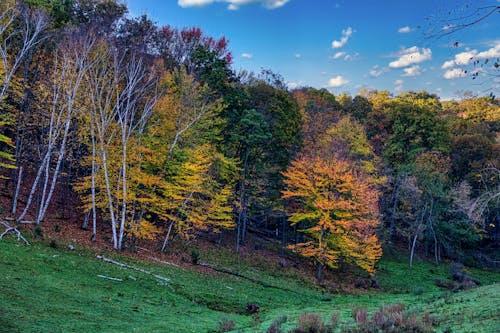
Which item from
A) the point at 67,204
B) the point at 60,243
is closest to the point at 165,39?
the point at 67,204

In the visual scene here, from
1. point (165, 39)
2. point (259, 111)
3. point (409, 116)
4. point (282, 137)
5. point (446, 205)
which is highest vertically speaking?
point (165, 39)

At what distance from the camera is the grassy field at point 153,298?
1229cm

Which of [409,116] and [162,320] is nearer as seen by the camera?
[162,320]

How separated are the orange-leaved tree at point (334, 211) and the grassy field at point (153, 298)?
300 centimetres

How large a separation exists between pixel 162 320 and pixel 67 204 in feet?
63.8

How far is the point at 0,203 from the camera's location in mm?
24906

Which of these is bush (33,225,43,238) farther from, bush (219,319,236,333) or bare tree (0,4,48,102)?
bush (219,319,236,333)

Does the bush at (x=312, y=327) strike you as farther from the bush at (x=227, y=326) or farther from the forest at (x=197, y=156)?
the forest at (x=197, y=156)

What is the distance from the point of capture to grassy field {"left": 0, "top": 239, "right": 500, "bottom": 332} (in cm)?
1229

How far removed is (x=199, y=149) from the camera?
26.9m

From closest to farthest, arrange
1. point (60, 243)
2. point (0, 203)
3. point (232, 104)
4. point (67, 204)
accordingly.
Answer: point (60, 243)
point (0, 203)
point (67, 204)
point (232, 104)

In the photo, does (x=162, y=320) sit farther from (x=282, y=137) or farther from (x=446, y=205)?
(x=446, y=205)

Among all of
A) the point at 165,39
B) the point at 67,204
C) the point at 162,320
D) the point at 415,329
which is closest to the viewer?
the point at 415,329

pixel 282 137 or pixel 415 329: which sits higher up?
pixel 282 137
